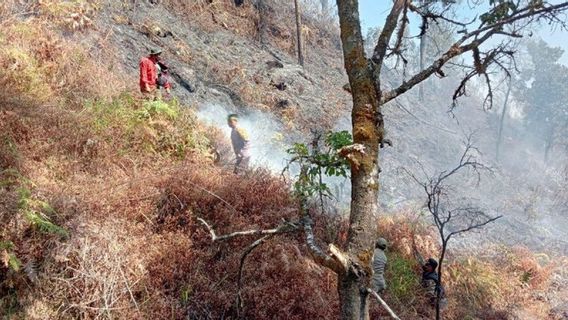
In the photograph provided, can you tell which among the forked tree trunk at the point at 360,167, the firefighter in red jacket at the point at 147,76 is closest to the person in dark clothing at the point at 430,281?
the forked tree trunk at the point at 360,167

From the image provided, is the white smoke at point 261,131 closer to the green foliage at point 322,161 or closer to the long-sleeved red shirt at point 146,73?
the long-sleeved red shirt at point 146,73

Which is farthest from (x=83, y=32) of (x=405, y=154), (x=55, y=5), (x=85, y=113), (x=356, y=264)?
(x=405, y=154)

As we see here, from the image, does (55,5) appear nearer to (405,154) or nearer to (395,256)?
(395,256)

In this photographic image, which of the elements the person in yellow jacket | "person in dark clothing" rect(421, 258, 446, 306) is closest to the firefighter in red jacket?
the person in yellow jacket

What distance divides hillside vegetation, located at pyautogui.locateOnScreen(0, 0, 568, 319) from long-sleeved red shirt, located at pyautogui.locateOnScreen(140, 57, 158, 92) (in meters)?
0.59

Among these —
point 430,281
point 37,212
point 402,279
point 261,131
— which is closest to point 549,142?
point 261,131

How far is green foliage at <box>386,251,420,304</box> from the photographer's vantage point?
7.56m

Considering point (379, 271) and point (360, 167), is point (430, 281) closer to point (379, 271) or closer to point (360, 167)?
point (379, 271)

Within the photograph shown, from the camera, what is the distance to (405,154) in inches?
871

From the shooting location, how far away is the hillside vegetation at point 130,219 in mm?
4414

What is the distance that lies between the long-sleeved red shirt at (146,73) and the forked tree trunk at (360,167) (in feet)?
19.9

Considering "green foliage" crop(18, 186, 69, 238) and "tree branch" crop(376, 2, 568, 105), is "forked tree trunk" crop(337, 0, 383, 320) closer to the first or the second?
"tree branch" crop(376, 2, 568, 105)

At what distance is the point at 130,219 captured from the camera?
5336 millimetres

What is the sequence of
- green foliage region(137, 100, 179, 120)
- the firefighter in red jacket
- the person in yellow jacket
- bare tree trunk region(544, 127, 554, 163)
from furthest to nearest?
1. bare tree trunk region(544, 127, 554, 163)
2. the person in yellow jacket
3. the firefighter in red jacket
4. green foliage region(137, 100, 179, 120)
